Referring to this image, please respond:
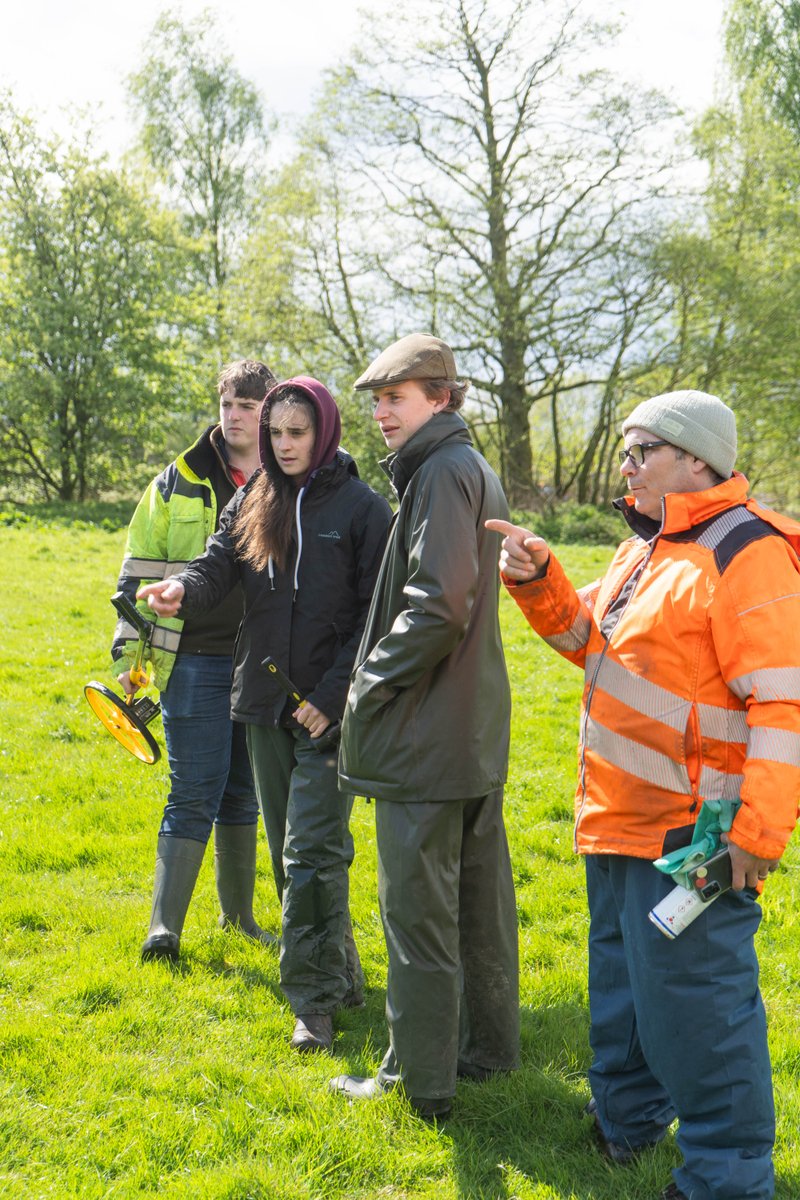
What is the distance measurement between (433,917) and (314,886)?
0.74m

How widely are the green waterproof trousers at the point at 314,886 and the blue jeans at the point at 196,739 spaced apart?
716mm

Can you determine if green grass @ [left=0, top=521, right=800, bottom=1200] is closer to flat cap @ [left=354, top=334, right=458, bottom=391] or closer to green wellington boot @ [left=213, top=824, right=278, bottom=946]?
green wellington boot @ [left=213, top=824, right=278, bottom=946]

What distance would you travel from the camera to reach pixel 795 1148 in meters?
3.17

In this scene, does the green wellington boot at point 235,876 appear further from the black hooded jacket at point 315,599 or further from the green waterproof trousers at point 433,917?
the green waterproof trousers at point 433,917

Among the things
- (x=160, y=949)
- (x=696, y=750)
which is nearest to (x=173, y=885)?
(x=160, y=949)

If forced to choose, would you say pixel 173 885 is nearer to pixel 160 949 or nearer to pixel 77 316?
pixel 160 949

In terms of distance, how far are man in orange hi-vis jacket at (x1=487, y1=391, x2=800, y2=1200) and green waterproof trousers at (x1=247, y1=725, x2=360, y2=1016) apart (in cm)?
122

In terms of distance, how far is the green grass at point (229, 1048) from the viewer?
10.3 ft

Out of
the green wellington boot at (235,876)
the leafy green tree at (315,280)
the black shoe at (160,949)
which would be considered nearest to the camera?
the black shoe at (160,949)

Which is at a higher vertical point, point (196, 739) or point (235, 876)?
point (196, 739)

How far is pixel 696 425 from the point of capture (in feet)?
9.67

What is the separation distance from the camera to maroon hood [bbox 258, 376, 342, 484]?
164 inches

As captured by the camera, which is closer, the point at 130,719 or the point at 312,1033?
the point at 312,1033

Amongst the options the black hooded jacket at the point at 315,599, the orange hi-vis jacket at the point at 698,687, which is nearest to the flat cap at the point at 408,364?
the black hooded jacket at the point at 315,599
